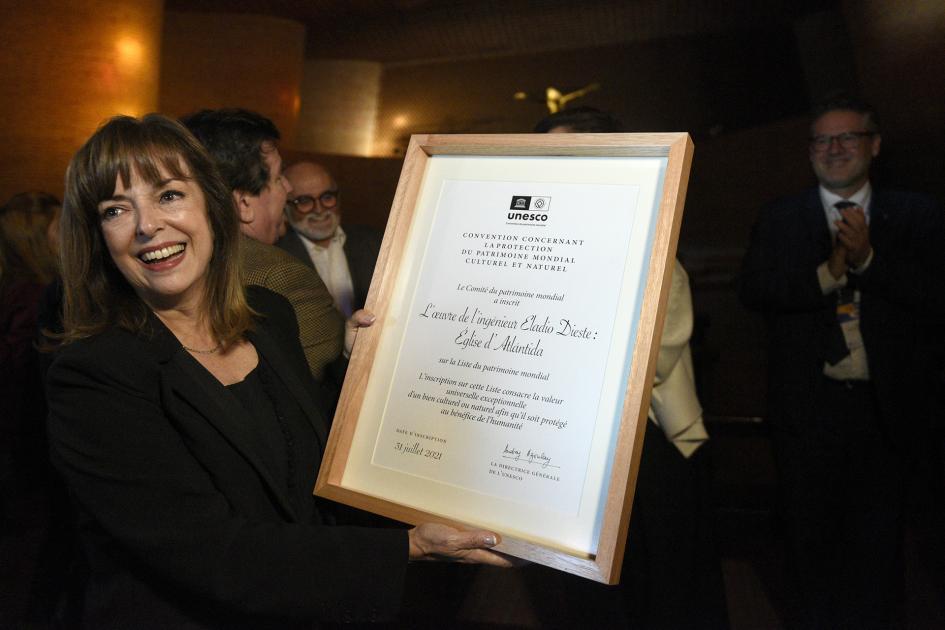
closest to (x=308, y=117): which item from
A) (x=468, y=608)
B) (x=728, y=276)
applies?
(x=728, y=276)

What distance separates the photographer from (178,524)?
1.13 m

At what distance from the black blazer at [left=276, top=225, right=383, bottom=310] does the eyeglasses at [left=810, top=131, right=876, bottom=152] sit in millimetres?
1917

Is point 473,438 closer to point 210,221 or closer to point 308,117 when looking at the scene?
point 210,221

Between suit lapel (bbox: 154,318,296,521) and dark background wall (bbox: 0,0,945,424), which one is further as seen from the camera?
dark background wall (bbox: 0,0,945,424)

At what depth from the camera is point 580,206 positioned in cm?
126

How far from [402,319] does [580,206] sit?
0.38 metres

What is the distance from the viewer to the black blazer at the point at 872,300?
230 cm

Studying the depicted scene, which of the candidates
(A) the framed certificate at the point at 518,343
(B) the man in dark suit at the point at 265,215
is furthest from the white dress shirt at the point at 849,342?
(B) the man in dark suit at the point at 265,215

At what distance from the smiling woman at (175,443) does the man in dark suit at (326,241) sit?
1.91m

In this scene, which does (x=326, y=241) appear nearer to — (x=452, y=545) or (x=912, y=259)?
(x=912, y=259)

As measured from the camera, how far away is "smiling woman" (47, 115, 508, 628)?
113 cm

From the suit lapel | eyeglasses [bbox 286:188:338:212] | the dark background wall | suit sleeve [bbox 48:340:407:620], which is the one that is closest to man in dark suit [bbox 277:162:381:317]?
eyeglasses [bbox 286:188:338:212]

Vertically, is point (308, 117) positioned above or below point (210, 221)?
above
